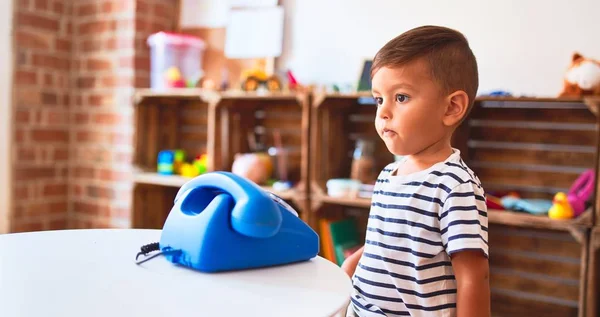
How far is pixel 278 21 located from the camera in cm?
258

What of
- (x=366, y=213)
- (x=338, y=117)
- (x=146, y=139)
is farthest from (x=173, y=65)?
(x=366, y=213)

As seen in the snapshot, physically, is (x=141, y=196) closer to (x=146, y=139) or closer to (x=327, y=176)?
(x=146, y=139)

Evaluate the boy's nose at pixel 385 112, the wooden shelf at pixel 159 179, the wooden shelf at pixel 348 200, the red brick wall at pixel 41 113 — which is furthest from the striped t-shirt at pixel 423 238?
the red brick wall at pixel 41 113

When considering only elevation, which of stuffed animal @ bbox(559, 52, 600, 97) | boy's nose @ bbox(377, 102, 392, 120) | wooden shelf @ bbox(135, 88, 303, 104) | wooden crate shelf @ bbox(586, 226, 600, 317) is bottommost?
wooden crate shelf @ bbox(586, 226, 600, 317)

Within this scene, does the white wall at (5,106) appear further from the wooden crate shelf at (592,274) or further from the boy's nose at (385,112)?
the wooden crate shelf at (592,274)

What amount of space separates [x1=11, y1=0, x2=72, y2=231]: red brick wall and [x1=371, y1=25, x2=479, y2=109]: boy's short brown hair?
2.19m

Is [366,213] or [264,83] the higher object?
[264,83]

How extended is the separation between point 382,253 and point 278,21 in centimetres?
170

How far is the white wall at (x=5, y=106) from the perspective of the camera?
8.80 ft

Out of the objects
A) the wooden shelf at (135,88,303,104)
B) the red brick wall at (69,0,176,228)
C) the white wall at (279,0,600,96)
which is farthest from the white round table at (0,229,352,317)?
the red brick wall at (69,0,176,228)

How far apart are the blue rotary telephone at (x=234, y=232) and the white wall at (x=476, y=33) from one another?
4.69ft

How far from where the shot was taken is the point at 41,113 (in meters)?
2.82

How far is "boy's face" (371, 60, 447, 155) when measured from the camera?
3.36 feet

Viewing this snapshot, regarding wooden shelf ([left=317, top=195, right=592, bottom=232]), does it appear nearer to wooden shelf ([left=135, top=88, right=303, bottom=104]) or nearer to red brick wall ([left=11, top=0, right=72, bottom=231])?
wooden shelf ([left=135, top=88, right=303, bottom=104])
